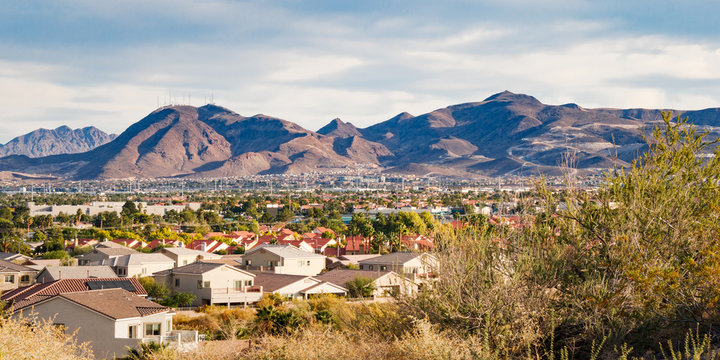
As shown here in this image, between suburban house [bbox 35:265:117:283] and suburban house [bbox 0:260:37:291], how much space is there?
3.77ft

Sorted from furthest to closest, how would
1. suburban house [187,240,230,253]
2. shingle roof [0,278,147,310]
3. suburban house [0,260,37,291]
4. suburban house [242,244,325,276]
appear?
suburban house [187,240,230,253] → suburban house [242,244,325,276] → suburban house [0,260,37,291] → shingle roof [0,278,147,310]

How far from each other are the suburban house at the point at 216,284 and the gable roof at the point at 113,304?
10406 mm

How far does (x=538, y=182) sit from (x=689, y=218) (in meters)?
3.54

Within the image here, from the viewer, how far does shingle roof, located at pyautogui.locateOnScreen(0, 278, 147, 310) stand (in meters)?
28.2

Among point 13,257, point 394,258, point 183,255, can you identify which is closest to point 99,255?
point 183,255

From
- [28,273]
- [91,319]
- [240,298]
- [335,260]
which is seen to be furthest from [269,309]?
[335,260]

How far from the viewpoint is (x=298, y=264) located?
49844 mm

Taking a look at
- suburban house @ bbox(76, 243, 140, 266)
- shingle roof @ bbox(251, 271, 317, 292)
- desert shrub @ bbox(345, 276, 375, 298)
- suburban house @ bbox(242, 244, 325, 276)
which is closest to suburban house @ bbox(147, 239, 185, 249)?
suburban house @ bbox(76, 243, 140, 266)

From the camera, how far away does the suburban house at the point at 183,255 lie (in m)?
52.0

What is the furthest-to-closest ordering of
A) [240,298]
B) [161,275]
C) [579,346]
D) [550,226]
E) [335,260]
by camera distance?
[335,260], [161,275], [240,298], [550,226], [579,346]

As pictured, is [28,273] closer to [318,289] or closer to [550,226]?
[318,289]

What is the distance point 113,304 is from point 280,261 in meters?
21.9

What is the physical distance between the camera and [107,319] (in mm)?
26016

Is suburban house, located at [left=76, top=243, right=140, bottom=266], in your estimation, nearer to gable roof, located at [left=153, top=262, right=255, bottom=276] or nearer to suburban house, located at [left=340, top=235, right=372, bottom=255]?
gable roof, located at [left=153, top=262, right=255, bottom=276]
